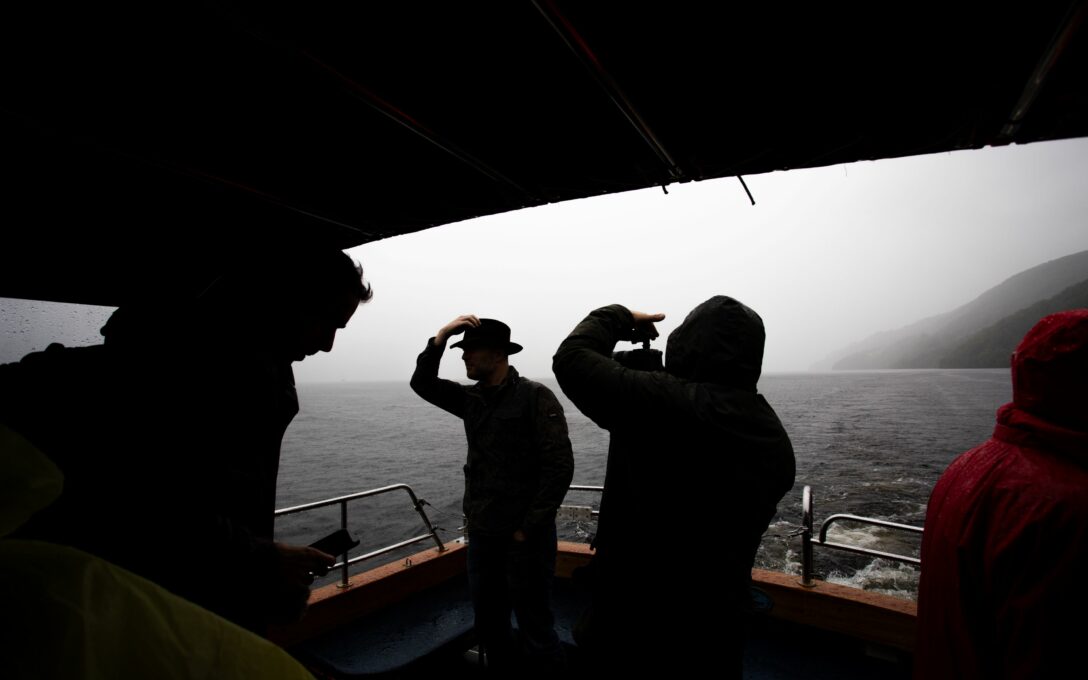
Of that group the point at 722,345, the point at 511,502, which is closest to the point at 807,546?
the point at 511,502

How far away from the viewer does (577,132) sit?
207cm

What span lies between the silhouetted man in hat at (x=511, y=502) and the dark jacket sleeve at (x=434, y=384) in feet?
0.50

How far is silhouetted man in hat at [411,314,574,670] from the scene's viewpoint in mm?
2547

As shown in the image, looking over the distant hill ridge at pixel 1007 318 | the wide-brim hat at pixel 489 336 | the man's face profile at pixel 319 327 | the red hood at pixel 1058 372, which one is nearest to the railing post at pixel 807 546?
the red hood at pixel 1058 372

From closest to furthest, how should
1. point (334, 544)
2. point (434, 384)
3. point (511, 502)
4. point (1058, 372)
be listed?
1. point (1058, 372)
2. point (334, 544)
3. point (511, 502)
4. point (434, 384)

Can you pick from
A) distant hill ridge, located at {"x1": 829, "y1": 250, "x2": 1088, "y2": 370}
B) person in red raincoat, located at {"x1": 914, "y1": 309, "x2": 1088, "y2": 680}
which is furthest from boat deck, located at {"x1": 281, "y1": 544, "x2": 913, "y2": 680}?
distant hill ridge, located at {"x1": 829, "y1": 250, "x2": 1088, "y2": 370}

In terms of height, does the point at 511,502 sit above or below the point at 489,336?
below

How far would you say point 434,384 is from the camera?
10.3 ft

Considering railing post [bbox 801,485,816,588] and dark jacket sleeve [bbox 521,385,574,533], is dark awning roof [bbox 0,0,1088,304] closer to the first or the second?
dark jacket sleeve [bbox 521,385,574,533]

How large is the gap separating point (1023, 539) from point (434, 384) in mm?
2907

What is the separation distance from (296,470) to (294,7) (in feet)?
108

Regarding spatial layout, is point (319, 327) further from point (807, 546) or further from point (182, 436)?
point (807, 546)

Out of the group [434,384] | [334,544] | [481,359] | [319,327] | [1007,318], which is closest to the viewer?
[319,327]

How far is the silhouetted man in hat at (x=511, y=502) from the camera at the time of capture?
2547 mm
